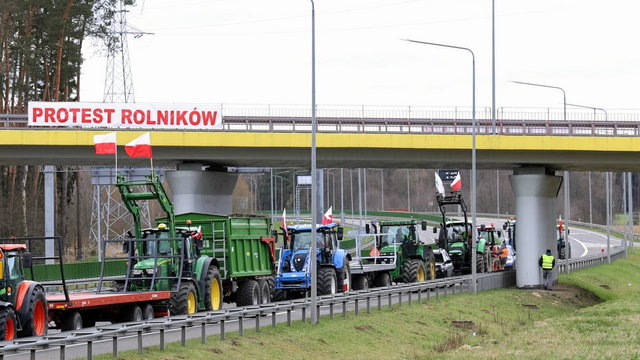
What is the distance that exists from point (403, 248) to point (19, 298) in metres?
24.0

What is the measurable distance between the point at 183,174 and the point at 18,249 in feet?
78.2

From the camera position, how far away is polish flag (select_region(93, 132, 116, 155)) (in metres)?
35.2

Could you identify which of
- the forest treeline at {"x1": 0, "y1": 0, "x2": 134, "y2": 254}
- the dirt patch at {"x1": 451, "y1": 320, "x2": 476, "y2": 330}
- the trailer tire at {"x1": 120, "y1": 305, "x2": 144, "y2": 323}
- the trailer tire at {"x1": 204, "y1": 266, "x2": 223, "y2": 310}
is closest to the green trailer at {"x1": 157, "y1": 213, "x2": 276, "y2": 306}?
the trailer tire at {"x1": 204, "y1": 266, "x2": 223, "y2": 310}

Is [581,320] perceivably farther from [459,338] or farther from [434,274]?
[434,274]

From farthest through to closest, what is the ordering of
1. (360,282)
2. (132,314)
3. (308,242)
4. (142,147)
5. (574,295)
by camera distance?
(574,295), (360,282), (308,242), (142,147), (132,314)

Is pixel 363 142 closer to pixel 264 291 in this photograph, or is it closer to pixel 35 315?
pixel 264 291

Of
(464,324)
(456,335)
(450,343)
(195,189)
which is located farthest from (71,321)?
(195,189)

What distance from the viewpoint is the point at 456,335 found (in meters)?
32.0

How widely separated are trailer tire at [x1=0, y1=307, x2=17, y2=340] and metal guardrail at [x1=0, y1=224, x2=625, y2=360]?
3.17ft

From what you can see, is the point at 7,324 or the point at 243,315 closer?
the point at 7,324

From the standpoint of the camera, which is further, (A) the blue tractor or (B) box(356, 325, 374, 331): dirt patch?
(A) the blue tractor

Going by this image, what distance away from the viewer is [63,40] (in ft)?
196

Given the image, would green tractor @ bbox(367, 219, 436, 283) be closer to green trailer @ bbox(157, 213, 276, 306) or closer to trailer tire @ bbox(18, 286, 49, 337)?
green trailer @ bbox(157, 213, 276, 306)

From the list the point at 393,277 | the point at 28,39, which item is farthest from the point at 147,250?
the point at 28,39
